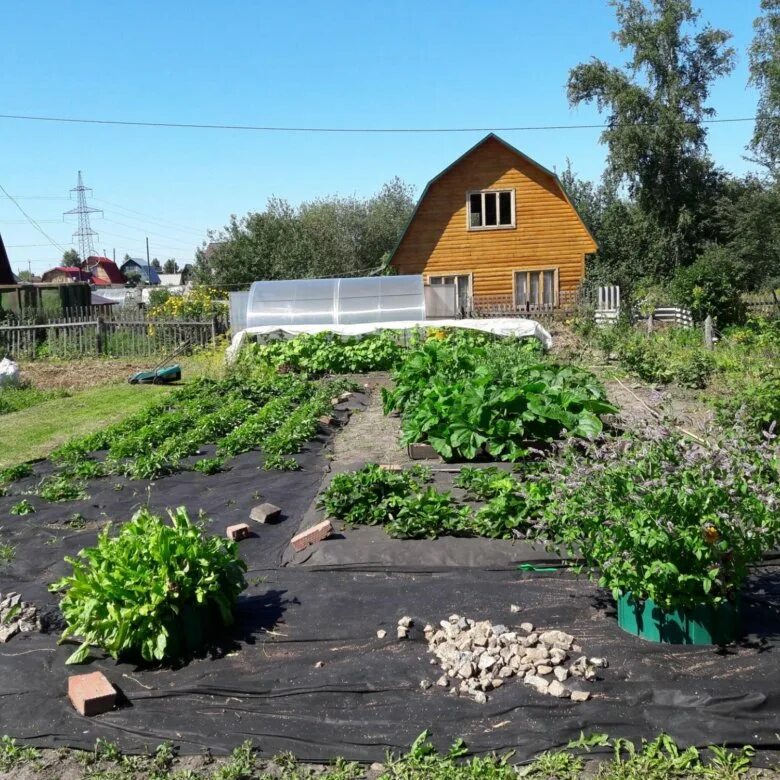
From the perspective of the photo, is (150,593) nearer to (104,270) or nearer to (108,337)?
(108,337)

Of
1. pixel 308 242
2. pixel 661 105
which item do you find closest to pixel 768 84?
pixel 661 105

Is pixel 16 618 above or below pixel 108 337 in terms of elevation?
below

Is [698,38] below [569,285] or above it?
above

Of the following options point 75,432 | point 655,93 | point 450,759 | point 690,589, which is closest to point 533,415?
point 690,589

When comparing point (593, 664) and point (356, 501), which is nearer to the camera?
point (593, 664)

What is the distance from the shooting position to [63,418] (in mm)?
12344

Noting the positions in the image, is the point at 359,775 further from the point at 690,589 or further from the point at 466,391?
the point at 466,391

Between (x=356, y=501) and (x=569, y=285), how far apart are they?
22917 mm

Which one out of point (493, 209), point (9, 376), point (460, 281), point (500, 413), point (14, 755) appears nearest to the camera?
point (14, 755)

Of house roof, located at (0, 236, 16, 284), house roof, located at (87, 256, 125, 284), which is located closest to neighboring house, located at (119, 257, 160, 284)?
house roof, located at (87, 256, 125, 284)

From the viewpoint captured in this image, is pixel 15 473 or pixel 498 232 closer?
pixel 15 473

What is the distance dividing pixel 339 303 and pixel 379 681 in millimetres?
15660

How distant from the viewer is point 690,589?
11.9 feet

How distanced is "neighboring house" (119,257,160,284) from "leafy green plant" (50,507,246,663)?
264 ft
